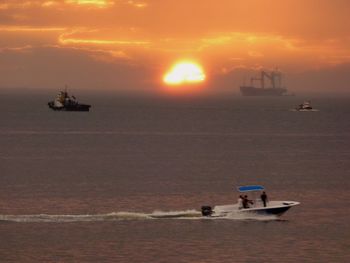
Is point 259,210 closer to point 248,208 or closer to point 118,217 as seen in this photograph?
point 248,208

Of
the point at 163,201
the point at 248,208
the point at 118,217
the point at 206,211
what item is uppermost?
the point at 163,201

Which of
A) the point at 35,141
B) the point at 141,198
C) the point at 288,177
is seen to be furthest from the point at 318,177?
the point at 35,141

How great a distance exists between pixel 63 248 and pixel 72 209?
53.0 feet

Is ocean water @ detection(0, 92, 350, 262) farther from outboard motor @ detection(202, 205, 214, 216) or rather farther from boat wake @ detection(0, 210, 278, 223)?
outboard motor @ detection(202, 205, 214, 216)

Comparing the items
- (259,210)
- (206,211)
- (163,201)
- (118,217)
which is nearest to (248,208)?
(259,210)

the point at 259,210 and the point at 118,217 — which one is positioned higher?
the point at 259,210

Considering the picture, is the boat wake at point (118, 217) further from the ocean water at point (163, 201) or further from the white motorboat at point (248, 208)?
the white motorboat at point (248, 208)

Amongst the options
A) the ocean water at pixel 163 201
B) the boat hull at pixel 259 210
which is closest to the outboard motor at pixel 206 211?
the boat hull at pixel 259 210

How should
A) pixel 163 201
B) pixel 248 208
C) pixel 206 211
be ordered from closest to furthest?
pixel 206 211 < pixel 248 208 < pixel 163 201

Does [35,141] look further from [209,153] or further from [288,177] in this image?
[288,177]

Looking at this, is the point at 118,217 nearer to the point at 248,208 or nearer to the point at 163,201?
the point at 248,208

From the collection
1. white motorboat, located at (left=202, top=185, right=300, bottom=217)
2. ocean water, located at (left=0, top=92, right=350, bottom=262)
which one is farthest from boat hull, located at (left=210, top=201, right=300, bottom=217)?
ocean water, located at (left=0, top=92, right=350, bottom=262)

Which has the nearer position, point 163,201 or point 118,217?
point 118,217

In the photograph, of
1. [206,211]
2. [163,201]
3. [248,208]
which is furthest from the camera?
[163,201]
